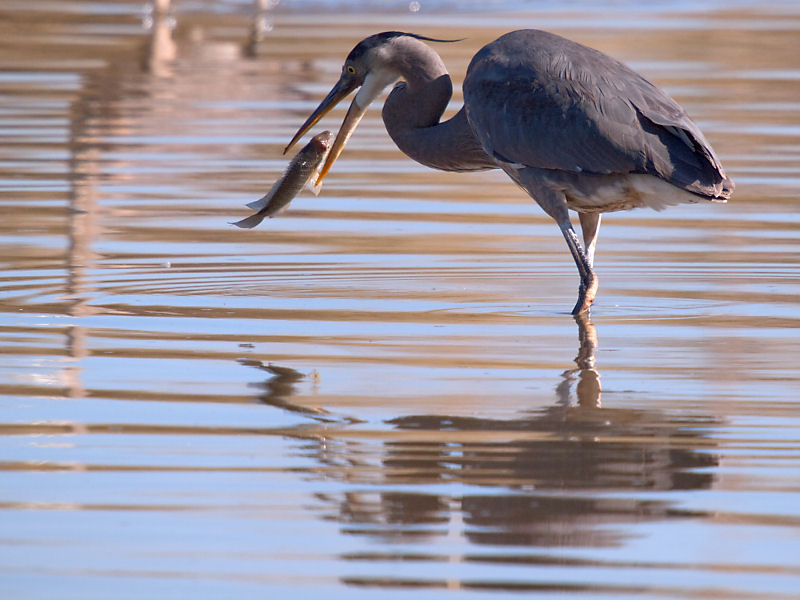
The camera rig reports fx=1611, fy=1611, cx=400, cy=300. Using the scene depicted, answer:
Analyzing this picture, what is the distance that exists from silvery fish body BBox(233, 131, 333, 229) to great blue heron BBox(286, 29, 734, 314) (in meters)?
0.73

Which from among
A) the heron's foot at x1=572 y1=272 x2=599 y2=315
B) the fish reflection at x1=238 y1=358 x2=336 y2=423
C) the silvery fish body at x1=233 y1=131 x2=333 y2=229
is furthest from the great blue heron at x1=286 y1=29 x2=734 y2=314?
the fish reflection at x1=238 y1=358 x2=336 y2=423

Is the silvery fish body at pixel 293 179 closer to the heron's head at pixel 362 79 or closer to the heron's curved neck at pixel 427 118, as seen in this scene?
the heron's head at pixel 362 79

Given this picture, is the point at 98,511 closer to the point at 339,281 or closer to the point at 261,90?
→ the point at 339,281

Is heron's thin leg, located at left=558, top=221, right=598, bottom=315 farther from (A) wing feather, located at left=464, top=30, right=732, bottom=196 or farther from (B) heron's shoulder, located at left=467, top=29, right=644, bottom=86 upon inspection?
(B) heron's shoulder, located at left=467, top=29, right=644, bottom=86

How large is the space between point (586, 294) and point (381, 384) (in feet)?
5.74

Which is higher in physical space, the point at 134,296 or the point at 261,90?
the point at 261,90

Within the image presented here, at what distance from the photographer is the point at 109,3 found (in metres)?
29.3

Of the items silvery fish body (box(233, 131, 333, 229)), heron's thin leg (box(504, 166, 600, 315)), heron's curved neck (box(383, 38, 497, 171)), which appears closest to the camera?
heron's thin leg (box(504, 166, 600, 315))

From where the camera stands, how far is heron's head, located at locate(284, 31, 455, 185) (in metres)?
8.17

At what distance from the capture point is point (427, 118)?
8.27m

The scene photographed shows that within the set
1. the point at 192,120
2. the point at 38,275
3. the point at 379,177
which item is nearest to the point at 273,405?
the point at 38,275

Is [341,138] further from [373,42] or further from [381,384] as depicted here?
[381,384]

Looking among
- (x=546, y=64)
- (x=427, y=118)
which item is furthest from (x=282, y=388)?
(x=427, y=118)

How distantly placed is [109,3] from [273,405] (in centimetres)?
2491
